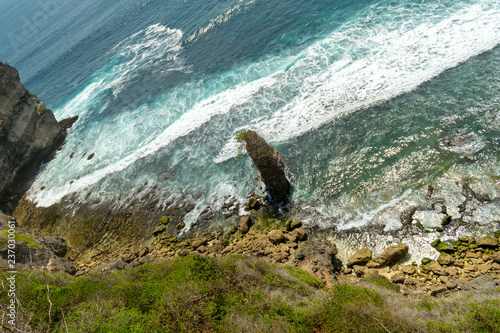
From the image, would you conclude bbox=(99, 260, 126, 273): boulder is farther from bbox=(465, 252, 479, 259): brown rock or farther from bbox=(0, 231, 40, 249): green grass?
bbox=(465, 252, 479, 259): brown rock

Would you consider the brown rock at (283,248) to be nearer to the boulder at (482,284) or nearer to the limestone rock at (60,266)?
the boulder at (482,284)

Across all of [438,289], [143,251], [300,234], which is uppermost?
[143,251]

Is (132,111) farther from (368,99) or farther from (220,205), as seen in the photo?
(368,99)

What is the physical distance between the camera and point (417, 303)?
1044 cm

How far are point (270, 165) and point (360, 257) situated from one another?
8.24 meters

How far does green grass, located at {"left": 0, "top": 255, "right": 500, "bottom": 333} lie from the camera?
30.3ft

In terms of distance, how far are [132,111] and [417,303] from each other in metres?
37.9

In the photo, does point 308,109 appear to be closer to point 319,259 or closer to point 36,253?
point 319,259

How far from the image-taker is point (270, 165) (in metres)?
18.7

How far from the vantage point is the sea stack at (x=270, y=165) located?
61.4 ft

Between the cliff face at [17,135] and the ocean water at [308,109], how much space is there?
2.72 meters

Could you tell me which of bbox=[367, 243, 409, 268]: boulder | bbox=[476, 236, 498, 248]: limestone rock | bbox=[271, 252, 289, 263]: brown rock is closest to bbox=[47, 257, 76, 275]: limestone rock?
bbox=[271, 252, 289, 263]: brown rock

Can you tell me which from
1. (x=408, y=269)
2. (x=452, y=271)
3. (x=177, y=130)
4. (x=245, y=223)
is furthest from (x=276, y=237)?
(x=177, y=130)

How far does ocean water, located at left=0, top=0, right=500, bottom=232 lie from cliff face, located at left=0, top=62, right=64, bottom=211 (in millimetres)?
2717
